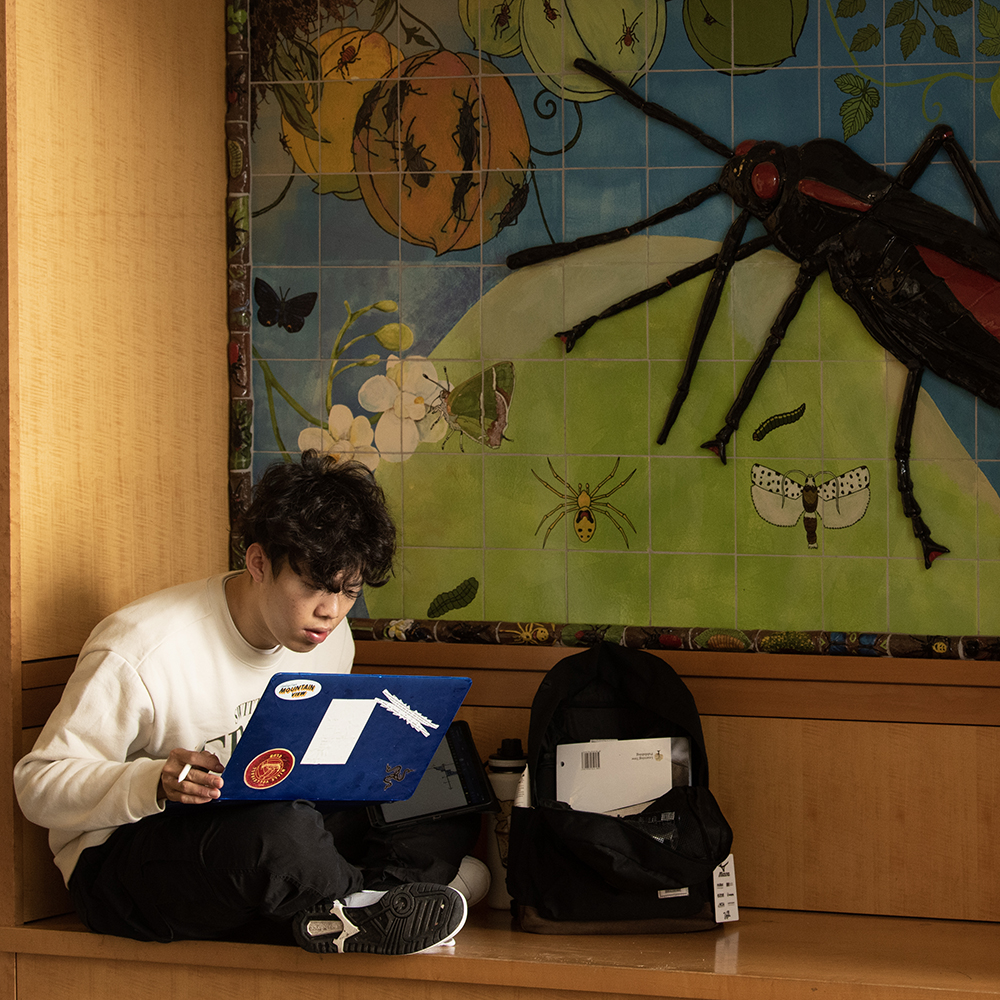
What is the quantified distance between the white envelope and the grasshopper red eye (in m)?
1.03

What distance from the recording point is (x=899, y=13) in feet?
6.40

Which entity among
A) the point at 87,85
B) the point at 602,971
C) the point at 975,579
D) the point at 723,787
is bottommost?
the point at 602,971

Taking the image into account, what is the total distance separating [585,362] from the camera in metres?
2.06

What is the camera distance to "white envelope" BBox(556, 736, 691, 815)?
5.99 feet

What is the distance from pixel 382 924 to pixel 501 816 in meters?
0.39

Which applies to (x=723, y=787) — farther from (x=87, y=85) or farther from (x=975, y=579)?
(x=87, y=85)

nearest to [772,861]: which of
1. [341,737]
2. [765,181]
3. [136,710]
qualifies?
[341,737]

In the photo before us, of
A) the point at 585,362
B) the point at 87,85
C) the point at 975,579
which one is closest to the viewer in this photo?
the point at 87,85

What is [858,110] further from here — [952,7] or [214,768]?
[214,768]

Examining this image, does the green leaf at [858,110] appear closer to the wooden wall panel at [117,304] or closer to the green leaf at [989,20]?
the green leaf at [989,20]

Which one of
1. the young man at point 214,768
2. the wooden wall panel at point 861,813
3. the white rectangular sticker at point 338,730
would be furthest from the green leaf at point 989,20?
the white rectangular sticker at point 338,730

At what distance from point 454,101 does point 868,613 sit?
1297 mm

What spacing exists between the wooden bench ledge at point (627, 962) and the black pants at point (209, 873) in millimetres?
62

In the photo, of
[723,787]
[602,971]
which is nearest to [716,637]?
[723,787]
